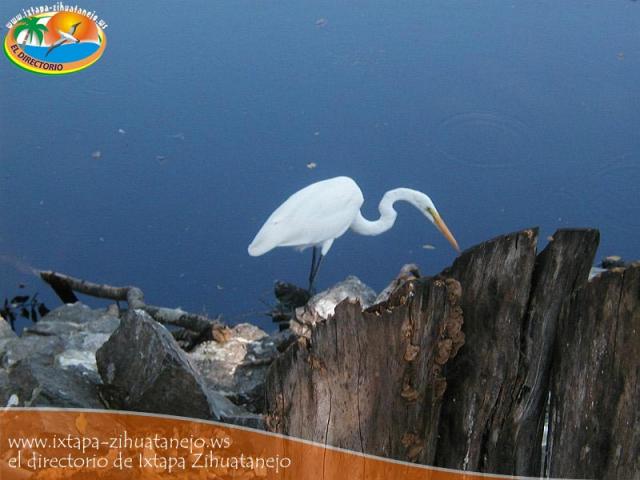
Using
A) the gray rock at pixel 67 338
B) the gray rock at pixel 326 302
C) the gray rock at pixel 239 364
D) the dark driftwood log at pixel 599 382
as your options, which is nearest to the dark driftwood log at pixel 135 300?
the gray rock at pixel 239 364

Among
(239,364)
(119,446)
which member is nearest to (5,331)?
(239,364)

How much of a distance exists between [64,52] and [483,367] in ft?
8.45

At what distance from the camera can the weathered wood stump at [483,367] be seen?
5.78 feet

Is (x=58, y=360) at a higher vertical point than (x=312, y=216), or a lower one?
lower

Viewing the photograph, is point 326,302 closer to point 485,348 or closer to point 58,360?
point 58,360

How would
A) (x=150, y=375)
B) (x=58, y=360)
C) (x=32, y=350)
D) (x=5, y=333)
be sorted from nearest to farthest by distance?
1. (x=150, y=375)
2. (x=58, y=360)
3. (x=32, y=350)
4. (x=5, y=333)

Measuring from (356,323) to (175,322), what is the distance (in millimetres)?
2752

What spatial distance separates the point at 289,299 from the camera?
4938 mm

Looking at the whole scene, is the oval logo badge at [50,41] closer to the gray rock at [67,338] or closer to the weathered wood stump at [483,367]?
the gray rock at [67,338]

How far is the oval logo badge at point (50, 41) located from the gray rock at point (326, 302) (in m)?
1.40

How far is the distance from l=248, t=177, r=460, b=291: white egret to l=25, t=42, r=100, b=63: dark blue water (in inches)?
51.1

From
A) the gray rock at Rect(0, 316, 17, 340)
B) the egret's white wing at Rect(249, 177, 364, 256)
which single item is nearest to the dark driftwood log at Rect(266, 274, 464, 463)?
the gray rock at Rect(0, 316, 17, 340)

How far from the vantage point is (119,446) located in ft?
8.85

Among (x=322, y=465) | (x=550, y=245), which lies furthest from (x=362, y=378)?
(x=550, y=245)
